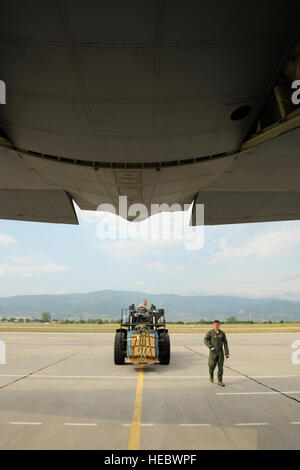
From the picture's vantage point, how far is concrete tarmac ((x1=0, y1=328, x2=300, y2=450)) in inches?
177

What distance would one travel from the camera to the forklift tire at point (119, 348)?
10953mm

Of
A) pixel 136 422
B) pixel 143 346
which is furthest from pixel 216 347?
pixel 136 422

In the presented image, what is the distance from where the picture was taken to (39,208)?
13.7 m

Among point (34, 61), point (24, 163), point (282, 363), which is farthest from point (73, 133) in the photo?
point (282, 363)

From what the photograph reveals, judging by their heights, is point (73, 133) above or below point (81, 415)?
above

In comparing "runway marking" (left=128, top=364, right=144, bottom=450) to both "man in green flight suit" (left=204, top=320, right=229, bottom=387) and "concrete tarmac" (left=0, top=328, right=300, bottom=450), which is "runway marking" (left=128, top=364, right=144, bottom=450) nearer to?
"concrete tarmac" (left=0, top=328, right=300, bottom=450)

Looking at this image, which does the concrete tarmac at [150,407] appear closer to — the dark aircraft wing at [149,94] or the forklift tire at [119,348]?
the forklift tire at [119,348]

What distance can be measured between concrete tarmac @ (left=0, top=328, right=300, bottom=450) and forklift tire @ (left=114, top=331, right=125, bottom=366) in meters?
0.36

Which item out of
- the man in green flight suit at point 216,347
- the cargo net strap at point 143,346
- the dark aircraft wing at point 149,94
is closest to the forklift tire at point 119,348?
the cargo net strap at point 143,346

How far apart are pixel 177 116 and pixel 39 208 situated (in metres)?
9.16

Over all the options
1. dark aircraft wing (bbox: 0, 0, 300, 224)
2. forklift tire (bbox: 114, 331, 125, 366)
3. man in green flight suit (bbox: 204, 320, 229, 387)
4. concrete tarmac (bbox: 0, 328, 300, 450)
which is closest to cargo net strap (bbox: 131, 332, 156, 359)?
concrete tarmac (bbox: 0, 328, 300, 450)

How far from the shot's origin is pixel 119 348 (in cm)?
1111

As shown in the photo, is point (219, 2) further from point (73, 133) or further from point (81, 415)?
point (81, 415)

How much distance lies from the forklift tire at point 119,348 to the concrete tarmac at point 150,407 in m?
0.36
